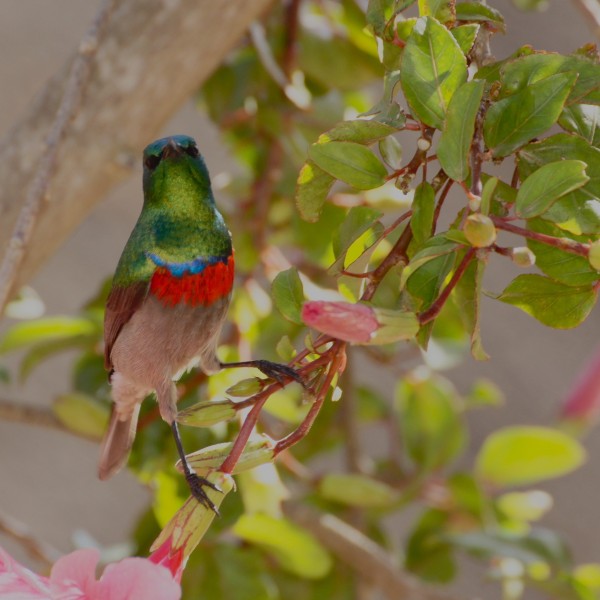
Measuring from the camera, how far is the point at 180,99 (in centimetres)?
124

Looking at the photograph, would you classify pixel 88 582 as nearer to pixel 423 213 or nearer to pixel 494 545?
pixel 423 213

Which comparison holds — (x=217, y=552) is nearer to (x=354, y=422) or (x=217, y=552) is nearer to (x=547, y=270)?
(x=354, y=422)

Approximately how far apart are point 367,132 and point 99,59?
597 millimetres

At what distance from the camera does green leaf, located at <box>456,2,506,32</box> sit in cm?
74

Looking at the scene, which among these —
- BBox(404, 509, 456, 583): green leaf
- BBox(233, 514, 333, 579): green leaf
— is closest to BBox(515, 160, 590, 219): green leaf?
BBox(233, 514, 333, 579): green leaf

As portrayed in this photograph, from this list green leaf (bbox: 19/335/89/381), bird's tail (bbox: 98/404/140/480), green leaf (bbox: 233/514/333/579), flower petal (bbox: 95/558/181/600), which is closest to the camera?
flower petal (bbox: 95/558/181/600)

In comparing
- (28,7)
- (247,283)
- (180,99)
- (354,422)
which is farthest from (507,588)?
(28,7)

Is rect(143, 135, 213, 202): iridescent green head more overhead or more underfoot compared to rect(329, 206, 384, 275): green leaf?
more underfoot

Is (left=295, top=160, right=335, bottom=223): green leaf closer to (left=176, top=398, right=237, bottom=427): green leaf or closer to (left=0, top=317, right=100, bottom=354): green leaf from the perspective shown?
(left=176, top=398, right=237, bottom=427): green leaf

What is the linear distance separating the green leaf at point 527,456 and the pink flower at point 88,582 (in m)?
1.13

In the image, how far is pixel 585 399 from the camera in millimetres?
1920

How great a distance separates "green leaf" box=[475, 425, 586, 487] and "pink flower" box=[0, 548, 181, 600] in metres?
1.13

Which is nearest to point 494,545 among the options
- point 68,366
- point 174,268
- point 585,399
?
point 585,399

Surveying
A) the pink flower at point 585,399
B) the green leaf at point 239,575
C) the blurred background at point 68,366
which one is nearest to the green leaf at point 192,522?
the green leaf at point 239,575
